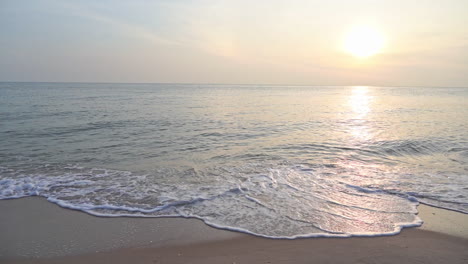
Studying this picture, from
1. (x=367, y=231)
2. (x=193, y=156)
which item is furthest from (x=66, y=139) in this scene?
(x=367, y=231)

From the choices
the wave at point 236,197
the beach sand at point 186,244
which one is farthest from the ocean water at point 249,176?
the beach sand at point 186,244

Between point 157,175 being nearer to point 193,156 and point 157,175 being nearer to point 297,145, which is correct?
point 193,156

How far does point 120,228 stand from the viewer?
5863 mm

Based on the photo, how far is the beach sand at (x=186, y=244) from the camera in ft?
15.7

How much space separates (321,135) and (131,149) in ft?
36.4

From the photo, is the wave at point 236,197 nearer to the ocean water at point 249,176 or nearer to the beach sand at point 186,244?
the ocean water at point 249,176

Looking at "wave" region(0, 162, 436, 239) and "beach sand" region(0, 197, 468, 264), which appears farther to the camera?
"wave" region(0, 162, 436, 239)

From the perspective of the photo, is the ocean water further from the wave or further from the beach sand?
the beach sand

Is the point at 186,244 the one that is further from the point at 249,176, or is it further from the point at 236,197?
the point at 249,176

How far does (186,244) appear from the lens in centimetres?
528

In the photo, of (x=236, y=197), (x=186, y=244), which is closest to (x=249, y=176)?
(x=236, y=197)

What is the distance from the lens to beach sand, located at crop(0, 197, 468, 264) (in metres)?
4.78

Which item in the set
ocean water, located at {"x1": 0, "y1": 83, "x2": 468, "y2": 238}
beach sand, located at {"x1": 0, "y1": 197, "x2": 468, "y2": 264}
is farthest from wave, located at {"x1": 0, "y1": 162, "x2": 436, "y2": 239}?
beach sand, located at {"x1": 0, "y1": 197, "x2": 468, "y2": 264}

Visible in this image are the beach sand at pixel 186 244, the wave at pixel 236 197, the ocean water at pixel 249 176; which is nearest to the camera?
the beach sand at pixel 186 244
